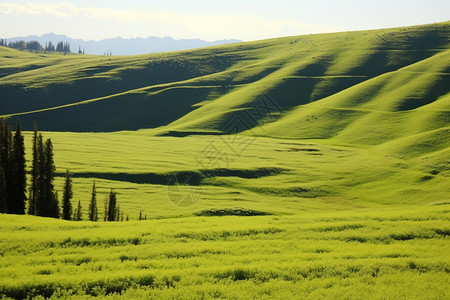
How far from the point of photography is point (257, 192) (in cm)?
7244

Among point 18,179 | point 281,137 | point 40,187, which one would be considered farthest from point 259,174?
point 281,137

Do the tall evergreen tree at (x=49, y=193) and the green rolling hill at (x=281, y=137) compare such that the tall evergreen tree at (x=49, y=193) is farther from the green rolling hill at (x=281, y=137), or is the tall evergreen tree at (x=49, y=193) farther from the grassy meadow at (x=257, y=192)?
the green rolling hill at (x=281, y=137)

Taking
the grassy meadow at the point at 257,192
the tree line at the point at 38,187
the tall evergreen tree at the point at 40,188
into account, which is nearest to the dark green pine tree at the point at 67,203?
the tree line at the point at 38,187

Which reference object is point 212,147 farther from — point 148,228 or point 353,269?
point 353,269

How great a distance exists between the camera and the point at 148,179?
7688 centimetres

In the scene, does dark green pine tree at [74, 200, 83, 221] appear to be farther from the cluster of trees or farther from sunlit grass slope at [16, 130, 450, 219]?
the cluster of trees

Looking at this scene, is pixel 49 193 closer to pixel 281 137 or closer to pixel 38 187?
pixel 38 187

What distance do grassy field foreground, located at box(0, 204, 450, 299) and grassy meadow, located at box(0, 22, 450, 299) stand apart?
90 mm

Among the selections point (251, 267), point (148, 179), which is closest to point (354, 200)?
point (148, 179)

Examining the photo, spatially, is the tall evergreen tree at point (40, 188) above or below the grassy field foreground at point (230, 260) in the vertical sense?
below

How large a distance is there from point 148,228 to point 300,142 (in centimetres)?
9778

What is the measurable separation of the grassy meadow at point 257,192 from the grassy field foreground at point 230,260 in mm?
90

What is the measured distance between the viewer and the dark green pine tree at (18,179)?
50.7 m

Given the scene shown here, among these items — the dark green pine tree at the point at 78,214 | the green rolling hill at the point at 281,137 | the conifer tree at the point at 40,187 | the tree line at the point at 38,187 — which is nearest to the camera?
the tree line at the point at 38,187
